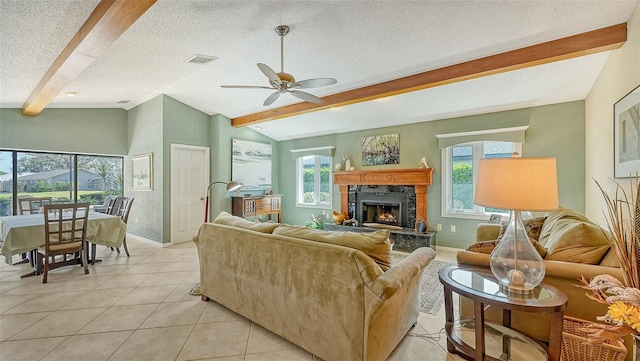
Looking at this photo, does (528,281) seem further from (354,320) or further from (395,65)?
(395,65)

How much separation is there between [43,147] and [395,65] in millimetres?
6384

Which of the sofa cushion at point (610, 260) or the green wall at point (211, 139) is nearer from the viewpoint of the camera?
the sofa cushion at point (610, 260)

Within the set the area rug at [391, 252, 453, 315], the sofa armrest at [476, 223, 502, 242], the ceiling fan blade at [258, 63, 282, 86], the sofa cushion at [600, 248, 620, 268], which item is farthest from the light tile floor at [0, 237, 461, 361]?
the ceiling fan blade at [258, 63, 282, 86]

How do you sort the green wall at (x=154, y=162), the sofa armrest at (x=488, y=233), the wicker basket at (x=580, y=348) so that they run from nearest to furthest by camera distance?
1. the wicker basket at (x=580, y=348)
2. the sofa armrest at (x=488, y=233)
3. the green wall at (x=154, y=162)

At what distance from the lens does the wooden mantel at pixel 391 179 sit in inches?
199

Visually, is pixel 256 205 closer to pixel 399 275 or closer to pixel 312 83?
pixel 312 83

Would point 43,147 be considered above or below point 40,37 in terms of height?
below

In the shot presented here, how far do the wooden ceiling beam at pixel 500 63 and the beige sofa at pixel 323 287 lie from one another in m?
2.31

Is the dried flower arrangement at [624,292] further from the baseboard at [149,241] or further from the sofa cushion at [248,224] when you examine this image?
the baseboard at [149,241]

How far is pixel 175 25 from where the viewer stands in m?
2.71

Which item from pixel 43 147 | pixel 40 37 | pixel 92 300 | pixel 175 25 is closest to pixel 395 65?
Answer: pixel 175 25

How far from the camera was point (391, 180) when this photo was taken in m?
5.38

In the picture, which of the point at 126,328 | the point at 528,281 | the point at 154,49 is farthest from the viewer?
the point at 154,49

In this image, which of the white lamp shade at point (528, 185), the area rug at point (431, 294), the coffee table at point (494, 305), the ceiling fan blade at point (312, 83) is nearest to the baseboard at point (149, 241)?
the ceiling fan blade at point (312, 83)
